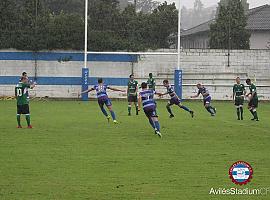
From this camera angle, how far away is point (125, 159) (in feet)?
46.2

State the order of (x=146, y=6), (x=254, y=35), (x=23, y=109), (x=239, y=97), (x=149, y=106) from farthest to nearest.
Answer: (x=254, y=35)
(x=146, y=6)
(x=239, y=97)
(x=23, y=109)
(x=149, y=106)

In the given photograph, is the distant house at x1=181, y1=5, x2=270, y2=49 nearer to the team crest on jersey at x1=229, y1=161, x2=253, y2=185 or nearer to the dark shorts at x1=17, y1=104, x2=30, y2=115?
the dark shorts at x1=17, y1=104, x2=30, y2=115

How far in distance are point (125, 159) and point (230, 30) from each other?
32.3 meters

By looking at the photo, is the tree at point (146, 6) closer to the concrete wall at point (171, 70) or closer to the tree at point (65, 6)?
the concrete wall at point (171, 70)

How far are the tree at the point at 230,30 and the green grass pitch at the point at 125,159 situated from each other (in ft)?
69.8

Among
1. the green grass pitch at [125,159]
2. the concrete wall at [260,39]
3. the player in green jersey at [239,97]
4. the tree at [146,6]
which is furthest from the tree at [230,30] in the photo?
the green grass pitch at [125,159]

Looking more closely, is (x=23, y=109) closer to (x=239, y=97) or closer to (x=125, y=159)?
(x=125, y=159)

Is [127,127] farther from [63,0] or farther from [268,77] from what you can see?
[63,0]

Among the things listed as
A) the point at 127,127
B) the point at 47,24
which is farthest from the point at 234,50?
the point at 127,127

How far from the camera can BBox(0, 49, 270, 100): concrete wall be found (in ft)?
142

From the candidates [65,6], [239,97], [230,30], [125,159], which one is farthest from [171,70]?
[125,159]

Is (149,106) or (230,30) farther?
(230,30)

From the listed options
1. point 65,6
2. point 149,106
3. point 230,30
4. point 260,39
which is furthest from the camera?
point 65,6

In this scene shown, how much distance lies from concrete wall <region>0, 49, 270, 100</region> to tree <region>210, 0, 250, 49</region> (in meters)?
0.91
